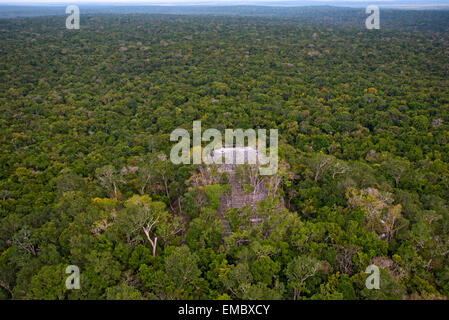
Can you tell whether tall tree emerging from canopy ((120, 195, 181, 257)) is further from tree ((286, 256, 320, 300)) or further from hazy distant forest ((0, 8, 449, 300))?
tree ((286, 256, 320, 300))

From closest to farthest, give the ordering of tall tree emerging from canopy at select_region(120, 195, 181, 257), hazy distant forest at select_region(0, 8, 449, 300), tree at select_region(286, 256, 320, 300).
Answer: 1. tree at select_region(286, 256, 320, 300)
2. hazy distant forest at select_region(0, 8, 449, 300)
3. tall tree emerging from canopy at select_region(120, 195, 181, 257)

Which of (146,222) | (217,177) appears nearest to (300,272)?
(146,222)

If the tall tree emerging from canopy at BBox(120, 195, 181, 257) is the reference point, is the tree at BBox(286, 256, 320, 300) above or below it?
below

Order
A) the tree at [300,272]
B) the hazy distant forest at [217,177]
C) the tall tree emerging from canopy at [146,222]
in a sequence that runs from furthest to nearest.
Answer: the tall tree emerging from canopy at [146,222], the hazy distant forest at [217,177], the tree at [300,272]

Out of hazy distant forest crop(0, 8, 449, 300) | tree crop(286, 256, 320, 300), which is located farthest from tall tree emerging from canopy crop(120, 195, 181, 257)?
tree crop(286, 256, 320, 300)

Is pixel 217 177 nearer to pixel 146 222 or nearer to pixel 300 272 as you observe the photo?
pixel 146 222

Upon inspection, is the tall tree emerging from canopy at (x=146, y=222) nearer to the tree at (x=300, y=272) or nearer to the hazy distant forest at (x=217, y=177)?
the hazy distant forest at (x=217, y=177)

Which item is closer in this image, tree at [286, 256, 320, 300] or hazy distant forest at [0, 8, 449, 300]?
tree at [286, 256, 320, 300]

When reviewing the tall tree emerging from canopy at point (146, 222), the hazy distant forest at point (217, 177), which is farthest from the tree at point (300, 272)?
the tall tree emerging from canopy at point (146, 222)

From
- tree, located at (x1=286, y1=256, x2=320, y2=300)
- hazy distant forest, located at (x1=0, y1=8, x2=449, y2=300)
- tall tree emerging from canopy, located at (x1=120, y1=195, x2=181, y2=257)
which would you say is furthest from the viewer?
tall tree emerging from canopy, located at (x1=120, y1=195, x2=181, y2=257)
